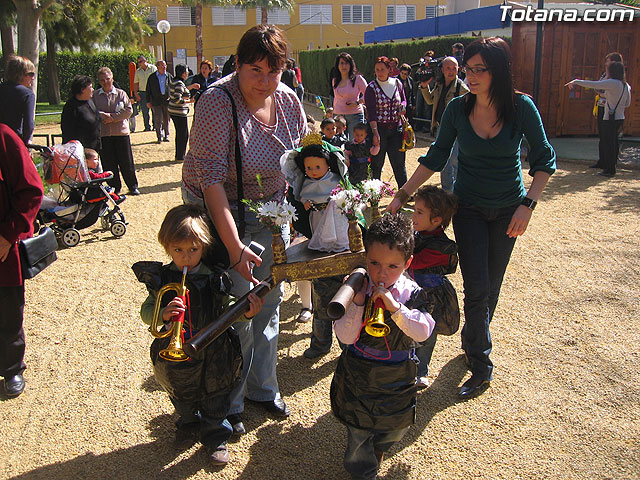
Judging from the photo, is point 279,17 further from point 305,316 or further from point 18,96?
point 305,316

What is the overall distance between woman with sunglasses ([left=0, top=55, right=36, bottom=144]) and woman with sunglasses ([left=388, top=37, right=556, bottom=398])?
491cm

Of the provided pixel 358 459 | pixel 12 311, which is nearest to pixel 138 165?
pixel 12 311

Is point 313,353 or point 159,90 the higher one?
point 159,90

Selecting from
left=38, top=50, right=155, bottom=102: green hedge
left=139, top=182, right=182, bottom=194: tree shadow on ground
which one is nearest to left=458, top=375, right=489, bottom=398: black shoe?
left=139, top=182, right=182, bottom=194: tree shadow on ground

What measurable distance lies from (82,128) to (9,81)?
69.9 inches

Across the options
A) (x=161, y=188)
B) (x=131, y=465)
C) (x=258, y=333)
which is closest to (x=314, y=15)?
(x=161, y=188)

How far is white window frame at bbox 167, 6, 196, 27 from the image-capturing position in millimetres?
48500

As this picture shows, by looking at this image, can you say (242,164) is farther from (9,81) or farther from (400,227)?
(9,81)

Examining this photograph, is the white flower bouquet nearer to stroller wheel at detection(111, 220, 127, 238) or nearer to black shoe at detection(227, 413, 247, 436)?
black shoe at detection(227, 413, 247, 436)

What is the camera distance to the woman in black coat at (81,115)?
823 centimetres

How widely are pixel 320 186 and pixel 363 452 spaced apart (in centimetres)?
165

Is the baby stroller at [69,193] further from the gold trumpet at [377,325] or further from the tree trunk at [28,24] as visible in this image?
the tree trunk at [28,24]

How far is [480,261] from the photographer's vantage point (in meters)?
3.63

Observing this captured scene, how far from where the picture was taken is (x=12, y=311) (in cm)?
373
